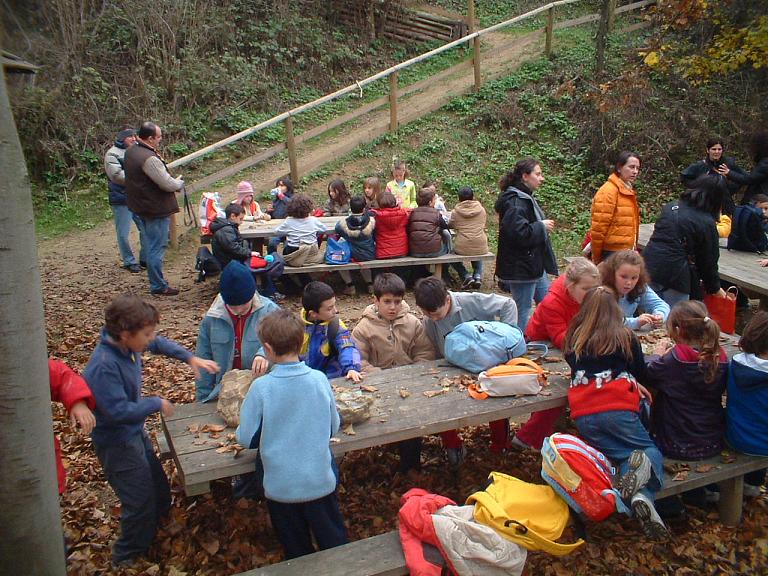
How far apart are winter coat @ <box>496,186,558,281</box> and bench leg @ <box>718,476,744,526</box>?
2.74 metres

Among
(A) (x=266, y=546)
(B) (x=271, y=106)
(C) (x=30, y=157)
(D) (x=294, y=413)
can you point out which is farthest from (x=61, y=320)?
(B) (x=271, y=106)

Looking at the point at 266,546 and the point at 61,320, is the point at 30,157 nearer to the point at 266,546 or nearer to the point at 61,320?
the point at 61,320

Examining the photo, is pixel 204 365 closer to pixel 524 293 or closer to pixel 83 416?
pixel 83 416

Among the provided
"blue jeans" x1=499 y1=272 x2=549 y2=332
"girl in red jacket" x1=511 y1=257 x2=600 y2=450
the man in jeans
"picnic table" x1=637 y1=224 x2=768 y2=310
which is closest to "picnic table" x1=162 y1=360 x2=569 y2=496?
"girl in red jacket" x1=511 y1=257 x2=600 y2=450

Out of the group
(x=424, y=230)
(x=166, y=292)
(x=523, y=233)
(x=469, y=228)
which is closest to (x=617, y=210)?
(x=523, y=233)

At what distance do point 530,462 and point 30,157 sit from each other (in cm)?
1165

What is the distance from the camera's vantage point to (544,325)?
4820 mm

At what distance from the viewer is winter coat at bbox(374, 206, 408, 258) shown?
8531 mm

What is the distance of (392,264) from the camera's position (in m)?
8.59

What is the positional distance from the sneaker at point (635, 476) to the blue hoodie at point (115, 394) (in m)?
2.56

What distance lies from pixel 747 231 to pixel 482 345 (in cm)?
450

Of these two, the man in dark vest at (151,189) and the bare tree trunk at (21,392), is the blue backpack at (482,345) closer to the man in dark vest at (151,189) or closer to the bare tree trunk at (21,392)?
the bare tree trunk at (21,392)

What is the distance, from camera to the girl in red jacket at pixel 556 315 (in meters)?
4.43

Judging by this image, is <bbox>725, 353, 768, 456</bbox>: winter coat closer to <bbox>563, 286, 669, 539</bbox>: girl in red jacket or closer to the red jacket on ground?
<bbox>563, 286, 669, 539</bbox>: girl in red jacket
